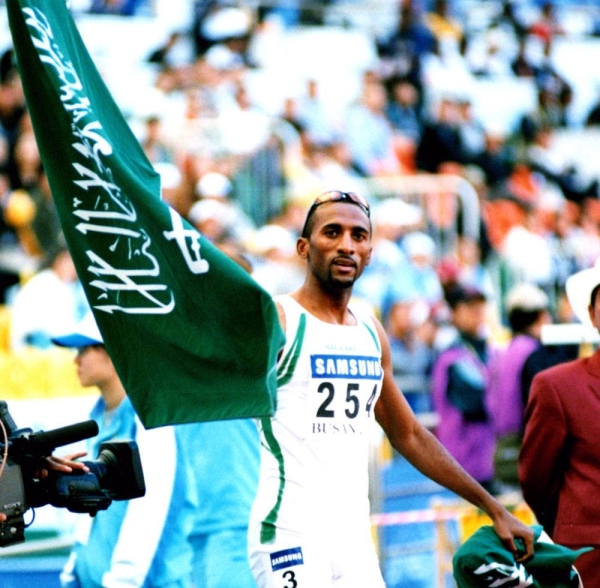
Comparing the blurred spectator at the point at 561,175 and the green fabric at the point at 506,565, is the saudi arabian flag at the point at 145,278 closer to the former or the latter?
the green fabric at the point at 506,565

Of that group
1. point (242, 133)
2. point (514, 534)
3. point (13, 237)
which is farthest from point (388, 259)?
point (514, 534)

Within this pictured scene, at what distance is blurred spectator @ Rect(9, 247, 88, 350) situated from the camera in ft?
36.9

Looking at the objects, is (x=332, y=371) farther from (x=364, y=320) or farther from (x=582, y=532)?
(x=582, y=532)

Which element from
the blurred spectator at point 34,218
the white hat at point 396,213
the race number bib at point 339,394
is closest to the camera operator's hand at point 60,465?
the race number bib at point 339,394

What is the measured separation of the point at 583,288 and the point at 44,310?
6.18 m

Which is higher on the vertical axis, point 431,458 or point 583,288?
point 583,288

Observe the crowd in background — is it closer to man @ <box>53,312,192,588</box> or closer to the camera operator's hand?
man @ <box>53,312,192,588</box>

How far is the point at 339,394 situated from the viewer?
4.98m

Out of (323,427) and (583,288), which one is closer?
(323,427)

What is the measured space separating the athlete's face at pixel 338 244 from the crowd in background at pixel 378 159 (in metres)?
3.90

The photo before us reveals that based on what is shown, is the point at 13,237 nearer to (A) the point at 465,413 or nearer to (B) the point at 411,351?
→ (B) the point at 411,351

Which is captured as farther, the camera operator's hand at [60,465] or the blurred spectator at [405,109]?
the blurred spectator at [405,109]

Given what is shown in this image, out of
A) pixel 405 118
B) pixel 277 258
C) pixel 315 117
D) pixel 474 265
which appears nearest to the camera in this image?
pixel 277 258

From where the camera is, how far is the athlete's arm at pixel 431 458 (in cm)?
532
